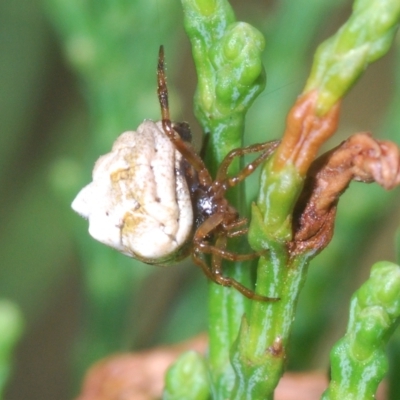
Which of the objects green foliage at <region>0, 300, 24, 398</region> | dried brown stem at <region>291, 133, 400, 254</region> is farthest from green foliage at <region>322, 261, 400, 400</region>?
green foliage at <region>0, 300, 24, 398</region>

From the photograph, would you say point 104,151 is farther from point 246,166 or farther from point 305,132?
Result: point 305,132

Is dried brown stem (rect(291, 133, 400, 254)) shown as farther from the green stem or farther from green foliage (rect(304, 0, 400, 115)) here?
the green stem

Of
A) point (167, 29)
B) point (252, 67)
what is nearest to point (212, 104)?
point (252, 67)

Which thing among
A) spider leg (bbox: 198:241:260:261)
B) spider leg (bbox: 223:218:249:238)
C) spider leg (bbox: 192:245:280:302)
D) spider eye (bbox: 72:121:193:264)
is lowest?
spider leg (bbox: 192:245:280:302)

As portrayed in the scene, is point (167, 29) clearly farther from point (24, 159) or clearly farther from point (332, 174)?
point (24, 159)

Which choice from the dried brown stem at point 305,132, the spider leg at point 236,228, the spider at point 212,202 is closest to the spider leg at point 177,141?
the spider at point 212,202
